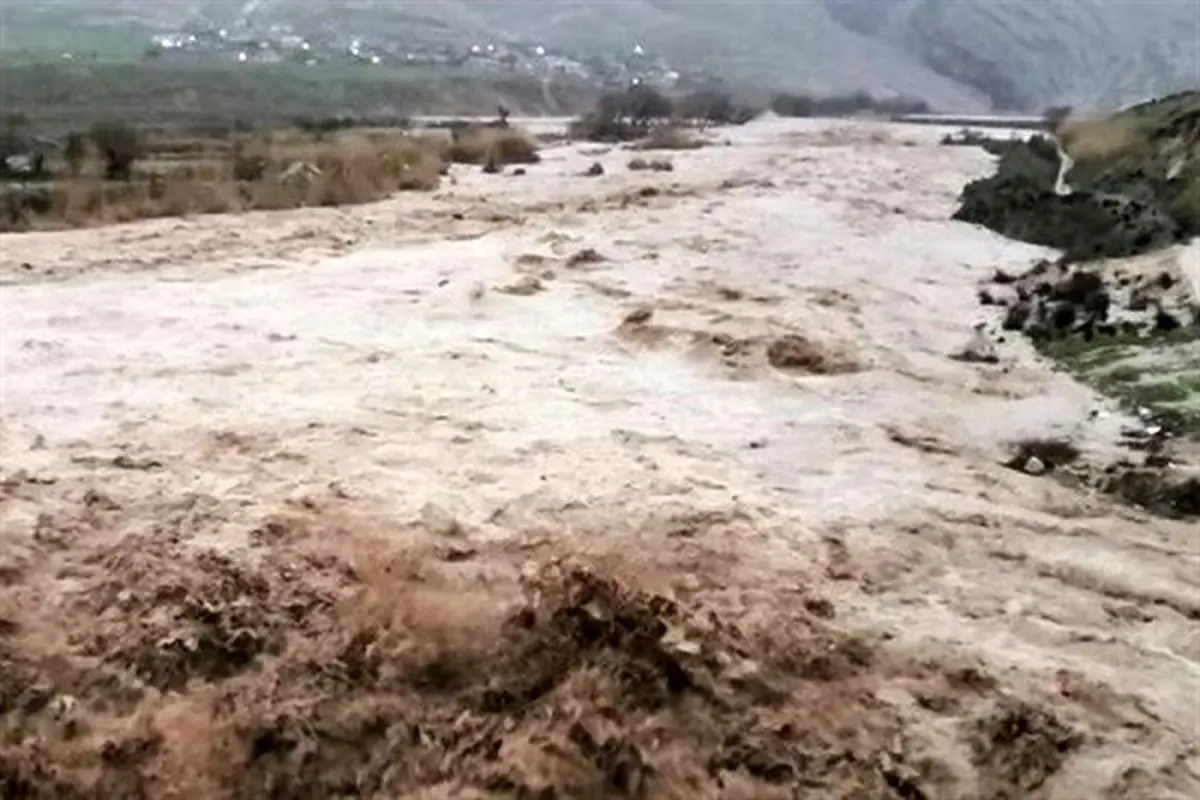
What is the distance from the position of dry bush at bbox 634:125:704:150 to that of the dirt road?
1948 cm

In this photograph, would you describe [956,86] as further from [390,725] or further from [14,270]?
[390,725]

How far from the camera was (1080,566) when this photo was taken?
8.16m

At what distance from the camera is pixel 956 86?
76.8 metres

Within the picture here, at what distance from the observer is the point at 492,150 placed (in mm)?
29188

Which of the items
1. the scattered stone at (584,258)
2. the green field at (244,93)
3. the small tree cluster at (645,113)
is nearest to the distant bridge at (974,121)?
the small tree cluster at (645,113)

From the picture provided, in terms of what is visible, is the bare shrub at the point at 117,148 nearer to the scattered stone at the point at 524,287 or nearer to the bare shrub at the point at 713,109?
the scattered stone at the point at 524,287

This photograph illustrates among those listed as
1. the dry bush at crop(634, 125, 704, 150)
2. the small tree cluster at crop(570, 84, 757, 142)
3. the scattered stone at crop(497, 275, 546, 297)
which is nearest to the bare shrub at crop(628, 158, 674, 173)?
the dry bush at crop(634, 125, 704, 150)

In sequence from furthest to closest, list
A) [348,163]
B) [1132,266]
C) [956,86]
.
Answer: [956,86] → [348,163] → [1132,266]

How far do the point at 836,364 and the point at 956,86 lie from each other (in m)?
68.0

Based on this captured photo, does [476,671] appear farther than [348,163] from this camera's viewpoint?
No

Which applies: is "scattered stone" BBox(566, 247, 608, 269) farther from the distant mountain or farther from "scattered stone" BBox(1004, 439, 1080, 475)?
the distant mountain

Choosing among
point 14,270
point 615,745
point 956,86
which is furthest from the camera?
point 956,86

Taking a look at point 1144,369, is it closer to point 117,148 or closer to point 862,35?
point 117,148

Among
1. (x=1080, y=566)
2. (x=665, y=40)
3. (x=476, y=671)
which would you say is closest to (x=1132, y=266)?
(x=1080, y=566)
